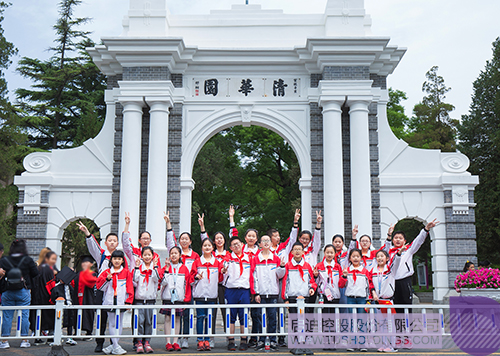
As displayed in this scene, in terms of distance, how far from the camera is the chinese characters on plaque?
41.2 ft

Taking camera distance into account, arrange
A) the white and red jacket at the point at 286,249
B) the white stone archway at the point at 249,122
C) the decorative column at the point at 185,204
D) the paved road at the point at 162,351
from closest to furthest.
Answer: the paved road at the point at 162,351, the white and red jacket at the point at 286,249, the decorative column at the point at 185,204, the white stone archway at the point at 249,122

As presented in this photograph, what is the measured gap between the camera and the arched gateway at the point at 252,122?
38.8ft

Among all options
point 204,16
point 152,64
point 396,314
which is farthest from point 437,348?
point 204,16

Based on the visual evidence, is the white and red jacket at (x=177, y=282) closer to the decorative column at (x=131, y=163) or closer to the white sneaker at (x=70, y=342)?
the white sneaker at (x=70, y=342)

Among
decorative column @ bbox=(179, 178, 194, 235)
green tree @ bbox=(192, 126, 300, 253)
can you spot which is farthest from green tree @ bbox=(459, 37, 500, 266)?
decorative column @ bbox=(179, 178, 194, 235)

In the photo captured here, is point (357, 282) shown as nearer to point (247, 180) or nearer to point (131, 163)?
point (131, 163)

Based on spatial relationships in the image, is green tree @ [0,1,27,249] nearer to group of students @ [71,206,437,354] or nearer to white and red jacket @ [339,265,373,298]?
group of students @ [71,206,437,354]

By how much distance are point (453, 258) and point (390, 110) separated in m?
17.2

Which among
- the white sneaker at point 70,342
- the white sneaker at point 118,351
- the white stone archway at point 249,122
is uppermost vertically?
the white stone archway at point 249,122

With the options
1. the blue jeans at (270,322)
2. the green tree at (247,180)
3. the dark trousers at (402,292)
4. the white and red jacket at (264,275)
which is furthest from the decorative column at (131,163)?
the green tree at (247,180)

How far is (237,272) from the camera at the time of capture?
7430 millimetres

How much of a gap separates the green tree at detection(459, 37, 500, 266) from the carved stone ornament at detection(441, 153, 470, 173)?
349 inches

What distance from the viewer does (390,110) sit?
91.5 ft

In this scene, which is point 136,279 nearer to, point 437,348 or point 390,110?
point 437,348
